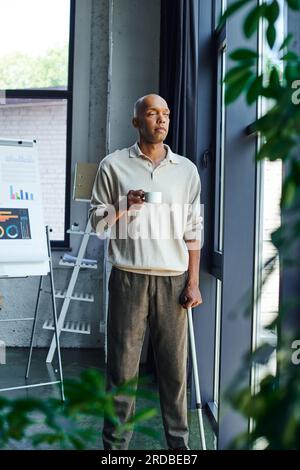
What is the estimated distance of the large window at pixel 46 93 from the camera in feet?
21.1

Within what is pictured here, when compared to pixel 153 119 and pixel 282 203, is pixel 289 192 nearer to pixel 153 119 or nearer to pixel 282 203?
pixel 282 203

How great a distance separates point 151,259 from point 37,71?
4127 millimetres

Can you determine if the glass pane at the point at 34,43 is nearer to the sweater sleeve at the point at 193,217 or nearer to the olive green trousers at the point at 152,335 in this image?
the sweater sleeve at the point at 193,217

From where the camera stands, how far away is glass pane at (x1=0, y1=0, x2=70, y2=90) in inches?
255

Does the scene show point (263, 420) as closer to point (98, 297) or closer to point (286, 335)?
point (286, 335)

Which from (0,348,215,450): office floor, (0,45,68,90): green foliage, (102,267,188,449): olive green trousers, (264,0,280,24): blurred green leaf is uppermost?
(0,45,68,90): green foliage

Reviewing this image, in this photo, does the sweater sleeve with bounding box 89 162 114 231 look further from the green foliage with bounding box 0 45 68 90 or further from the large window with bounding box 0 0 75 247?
the green foliage with bounding box 0 45 68 90

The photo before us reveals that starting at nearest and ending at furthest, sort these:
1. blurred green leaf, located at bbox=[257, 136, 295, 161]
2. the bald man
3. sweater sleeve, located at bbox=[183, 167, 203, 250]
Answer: blurred green leaf, located at bbox=[257, 136, 295, 161] < the bald man < sweater sleeve, located at bbox=[183, 167, 203, 250]

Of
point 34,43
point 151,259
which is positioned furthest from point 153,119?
point 34,43

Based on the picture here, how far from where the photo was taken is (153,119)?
115 inches

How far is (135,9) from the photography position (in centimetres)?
Result: 604

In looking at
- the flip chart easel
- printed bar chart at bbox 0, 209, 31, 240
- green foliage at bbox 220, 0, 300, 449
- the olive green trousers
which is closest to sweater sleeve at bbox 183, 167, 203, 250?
the olive green trousers

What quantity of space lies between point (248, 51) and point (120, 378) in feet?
7.61
